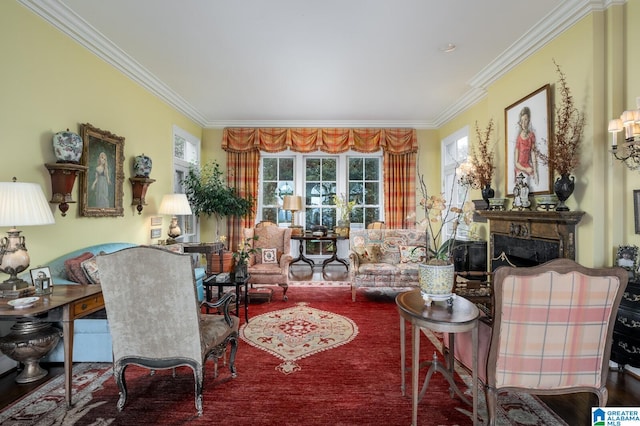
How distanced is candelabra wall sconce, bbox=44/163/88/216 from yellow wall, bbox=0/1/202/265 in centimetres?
6

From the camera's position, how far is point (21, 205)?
2096mm

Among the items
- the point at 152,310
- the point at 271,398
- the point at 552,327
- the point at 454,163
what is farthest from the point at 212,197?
the point at 552,327

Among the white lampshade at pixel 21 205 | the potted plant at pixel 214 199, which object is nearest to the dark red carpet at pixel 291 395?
the white lampshade at pixel 21 205

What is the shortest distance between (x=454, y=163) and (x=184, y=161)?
4.98 meters

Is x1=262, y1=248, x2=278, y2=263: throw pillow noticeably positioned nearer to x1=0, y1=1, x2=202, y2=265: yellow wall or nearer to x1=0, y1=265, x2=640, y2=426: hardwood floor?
x1=0, y1=1, x2=202, y2=265: yellow wall

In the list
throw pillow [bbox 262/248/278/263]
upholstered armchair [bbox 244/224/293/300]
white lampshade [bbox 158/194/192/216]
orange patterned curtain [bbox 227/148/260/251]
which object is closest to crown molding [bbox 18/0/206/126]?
white lampshade [bbox 158/194/192/216]

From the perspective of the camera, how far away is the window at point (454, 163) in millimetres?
5482

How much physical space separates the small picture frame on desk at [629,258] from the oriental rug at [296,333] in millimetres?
2341

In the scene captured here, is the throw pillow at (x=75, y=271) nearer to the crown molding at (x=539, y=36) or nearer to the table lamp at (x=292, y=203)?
the table lamp at (x=292, y=203)

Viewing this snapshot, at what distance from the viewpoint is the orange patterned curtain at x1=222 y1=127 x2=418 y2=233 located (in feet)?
20.9

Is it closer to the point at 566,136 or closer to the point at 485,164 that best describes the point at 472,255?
the point at 485,164

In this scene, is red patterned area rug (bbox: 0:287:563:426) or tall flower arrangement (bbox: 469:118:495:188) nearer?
red patterned area rug (bbox: 0:287:563:426)

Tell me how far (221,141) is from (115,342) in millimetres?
5017

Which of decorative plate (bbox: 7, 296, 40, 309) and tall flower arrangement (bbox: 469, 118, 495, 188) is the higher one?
tall flower arrangement (bbox: 469, 118, 495, 188)
